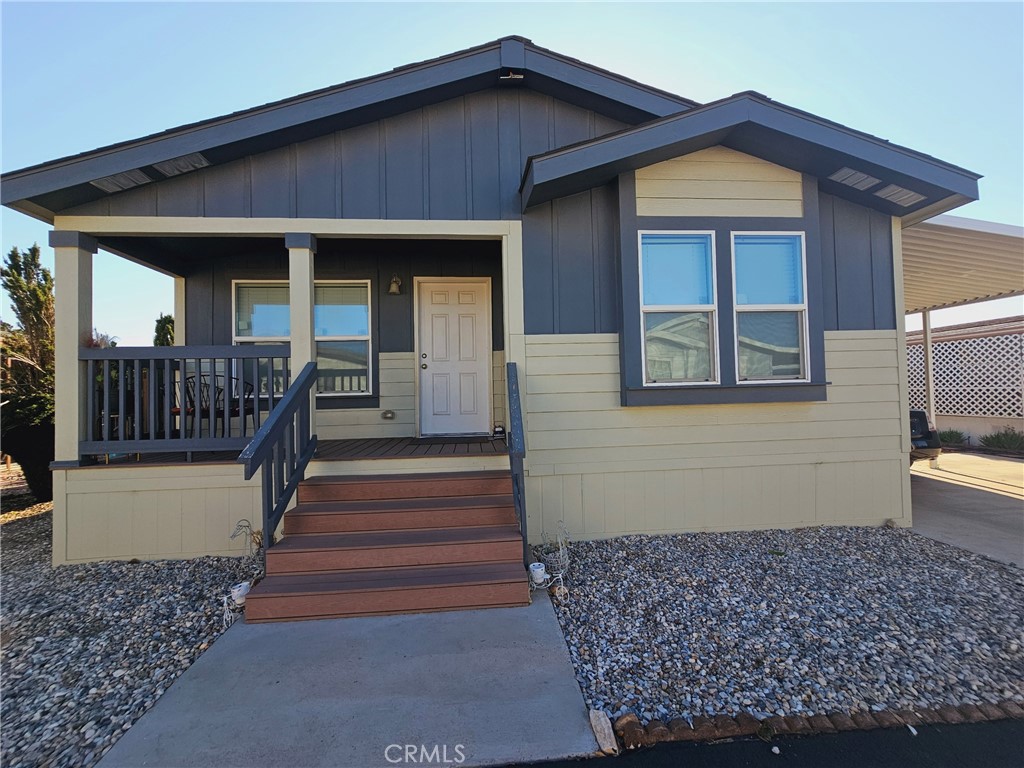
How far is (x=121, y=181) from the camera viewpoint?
393 cm

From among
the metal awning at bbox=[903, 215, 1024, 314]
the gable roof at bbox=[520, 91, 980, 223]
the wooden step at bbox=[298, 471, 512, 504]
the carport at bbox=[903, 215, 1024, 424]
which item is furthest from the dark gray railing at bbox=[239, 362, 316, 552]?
the metal awning at bbox=[903, 215, 1024, 314]

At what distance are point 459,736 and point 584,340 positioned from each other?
3151 millimetres

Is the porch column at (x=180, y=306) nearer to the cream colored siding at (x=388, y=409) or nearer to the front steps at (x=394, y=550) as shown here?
the cream colored siding at (x=388, y=409)

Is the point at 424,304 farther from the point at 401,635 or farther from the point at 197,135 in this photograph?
the point at 401,635

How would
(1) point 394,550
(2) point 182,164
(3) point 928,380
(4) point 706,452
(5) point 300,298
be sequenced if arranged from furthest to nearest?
1. (3) point 928,380
2. (4) point 706,452
3. (5) point 300,298
4. (2) point 182,164
5. (1) point 394,550

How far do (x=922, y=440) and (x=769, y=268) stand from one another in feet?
15.3

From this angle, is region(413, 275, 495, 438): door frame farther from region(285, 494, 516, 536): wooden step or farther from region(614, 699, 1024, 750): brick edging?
region(614, 699, 1024, 750): brick edging

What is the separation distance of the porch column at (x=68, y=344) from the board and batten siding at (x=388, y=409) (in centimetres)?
210

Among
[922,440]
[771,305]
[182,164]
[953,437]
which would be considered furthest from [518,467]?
[953,437]

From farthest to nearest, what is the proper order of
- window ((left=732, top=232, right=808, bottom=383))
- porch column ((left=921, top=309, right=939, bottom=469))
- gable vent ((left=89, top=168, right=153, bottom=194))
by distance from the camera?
porch column ((left=921, top=309, right=939, bottom=469))
window ((left=732, top=232, right=808, bottom=383))
gable vent ((left=89, top=168, right=153, bottom=194))

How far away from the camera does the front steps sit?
2990 millimetres

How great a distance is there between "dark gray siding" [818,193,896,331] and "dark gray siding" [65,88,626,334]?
2143mm

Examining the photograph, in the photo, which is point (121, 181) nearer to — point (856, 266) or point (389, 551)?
point (389, 551)

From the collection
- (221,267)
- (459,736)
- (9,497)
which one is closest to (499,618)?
(459,736)
